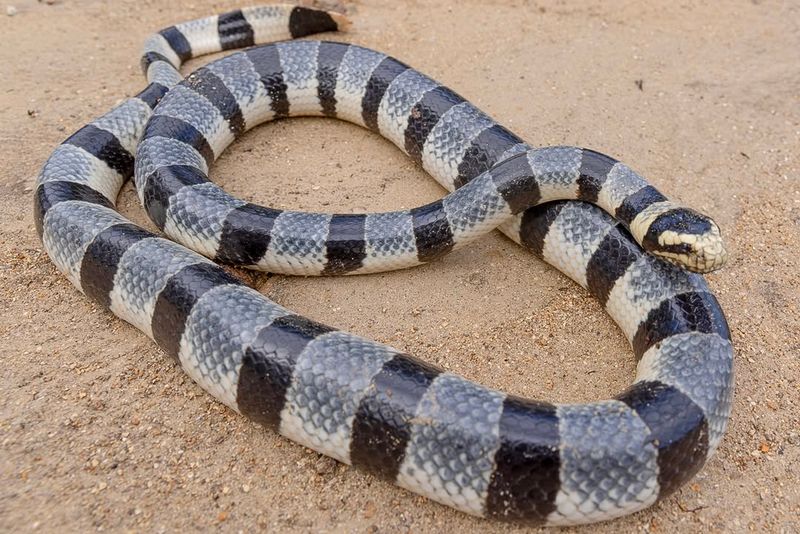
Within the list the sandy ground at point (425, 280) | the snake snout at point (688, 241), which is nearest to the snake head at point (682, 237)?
the snake snout at point (688, 241)

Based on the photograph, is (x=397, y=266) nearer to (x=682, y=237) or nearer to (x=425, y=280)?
(x=425, y=280)

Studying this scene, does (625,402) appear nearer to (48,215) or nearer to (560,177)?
(560,177)

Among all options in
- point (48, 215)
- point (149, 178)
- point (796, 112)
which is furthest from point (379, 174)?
point (796, 112)

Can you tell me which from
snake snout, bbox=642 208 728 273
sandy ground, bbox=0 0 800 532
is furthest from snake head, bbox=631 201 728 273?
sandy ground, bbox=0 0 800 532

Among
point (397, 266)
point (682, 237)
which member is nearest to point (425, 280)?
point (397, 266)

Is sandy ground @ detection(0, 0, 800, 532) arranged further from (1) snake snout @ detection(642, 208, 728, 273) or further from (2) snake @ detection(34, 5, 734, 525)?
(1) snake snout @ detection(642, 208, 728, 273)

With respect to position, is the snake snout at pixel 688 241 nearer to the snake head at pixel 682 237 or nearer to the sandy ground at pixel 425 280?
the snake head at pixel 682 237
